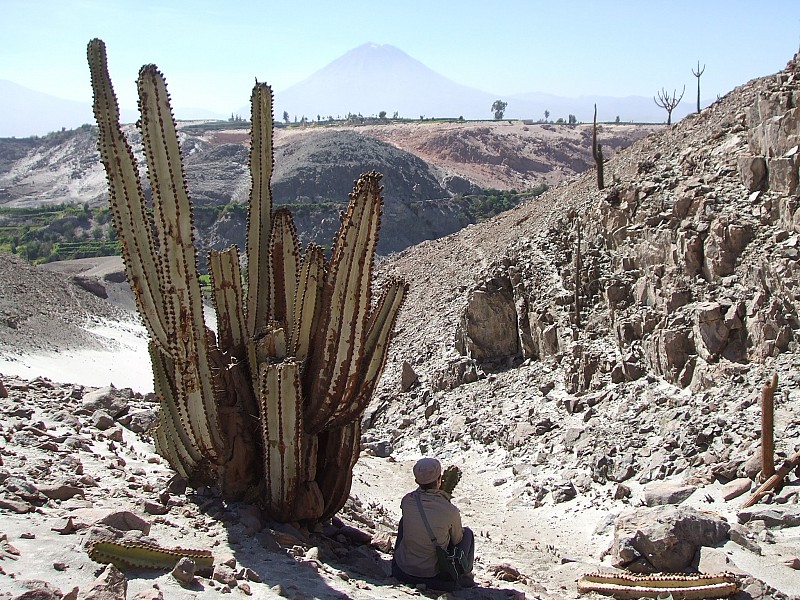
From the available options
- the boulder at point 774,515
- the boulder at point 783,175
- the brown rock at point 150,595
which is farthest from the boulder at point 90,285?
the brown rock at point 150,595

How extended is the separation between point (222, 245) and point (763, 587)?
153 ft

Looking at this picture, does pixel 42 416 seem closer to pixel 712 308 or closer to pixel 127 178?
pixel 127 178

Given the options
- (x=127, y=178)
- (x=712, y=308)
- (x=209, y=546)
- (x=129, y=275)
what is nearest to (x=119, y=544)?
(x=209, y=546)

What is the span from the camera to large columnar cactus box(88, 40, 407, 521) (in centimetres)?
605

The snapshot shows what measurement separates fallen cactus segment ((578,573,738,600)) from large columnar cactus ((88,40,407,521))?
236 centimetres

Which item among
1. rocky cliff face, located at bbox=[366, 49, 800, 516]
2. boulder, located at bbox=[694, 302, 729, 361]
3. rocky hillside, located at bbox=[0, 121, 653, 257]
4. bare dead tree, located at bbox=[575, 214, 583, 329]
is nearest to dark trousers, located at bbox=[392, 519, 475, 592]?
rocky cliff face, located at bbox=[366, 49, 800, 516]

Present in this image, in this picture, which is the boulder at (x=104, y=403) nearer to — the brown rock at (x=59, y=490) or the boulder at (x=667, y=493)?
the brown rock at (x=59, y=490)

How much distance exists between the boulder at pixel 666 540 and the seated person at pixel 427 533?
77.5 inches

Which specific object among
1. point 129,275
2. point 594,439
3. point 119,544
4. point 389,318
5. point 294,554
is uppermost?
point 129,275

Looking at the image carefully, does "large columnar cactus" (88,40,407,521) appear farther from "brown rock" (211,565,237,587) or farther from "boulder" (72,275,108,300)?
"boulder" (72,275,108,300)

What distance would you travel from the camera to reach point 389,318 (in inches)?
287

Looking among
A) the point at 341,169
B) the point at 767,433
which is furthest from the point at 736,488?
the point at 341,169

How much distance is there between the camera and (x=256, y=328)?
7.54m

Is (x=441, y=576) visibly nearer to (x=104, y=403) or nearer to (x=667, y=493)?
(x=667, y=493)
